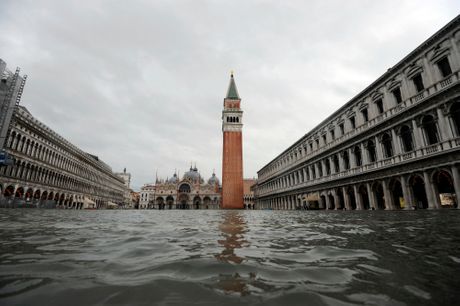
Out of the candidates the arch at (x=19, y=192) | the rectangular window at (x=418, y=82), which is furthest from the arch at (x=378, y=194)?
the arch at (x=19, y=192)

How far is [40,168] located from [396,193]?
44.5m

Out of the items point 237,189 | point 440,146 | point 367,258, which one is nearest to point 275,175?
point 237,189

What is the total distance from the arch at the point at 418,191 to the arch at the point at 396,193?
1.09 meters

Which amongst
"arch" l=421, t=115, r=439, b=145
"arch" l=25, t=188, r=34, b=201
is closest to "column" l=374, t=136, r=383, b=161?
"arch" l=421, t=115, r=439, b=145

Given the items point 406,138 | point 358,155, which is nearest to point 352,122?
point 358,155

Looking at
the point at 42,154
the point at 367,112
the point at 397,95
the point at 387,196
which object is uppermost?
the point at 397,95

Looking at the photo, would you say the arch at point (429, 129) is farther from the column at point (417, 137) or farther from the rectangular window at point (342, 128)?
the rectangular window at point (342, 128)

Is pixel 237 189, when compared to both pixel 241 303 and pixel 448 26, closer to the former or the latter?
pixel 448 26

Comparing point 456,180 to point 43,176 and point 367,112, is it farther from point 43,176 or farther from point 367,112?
point 43,176

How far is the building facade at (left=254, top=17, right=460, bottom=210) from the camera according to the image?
15020mm

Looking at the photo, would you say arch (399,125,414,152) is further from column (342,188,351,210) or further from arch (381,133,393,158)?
column (342,188,351,210)

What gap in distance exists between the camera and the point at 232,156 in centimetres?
5584

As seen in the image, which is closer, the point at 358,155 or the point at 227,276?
the point at 227,276

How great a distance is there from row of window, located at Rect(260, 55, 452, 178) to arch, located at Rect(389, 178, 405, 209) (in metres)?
5.72
